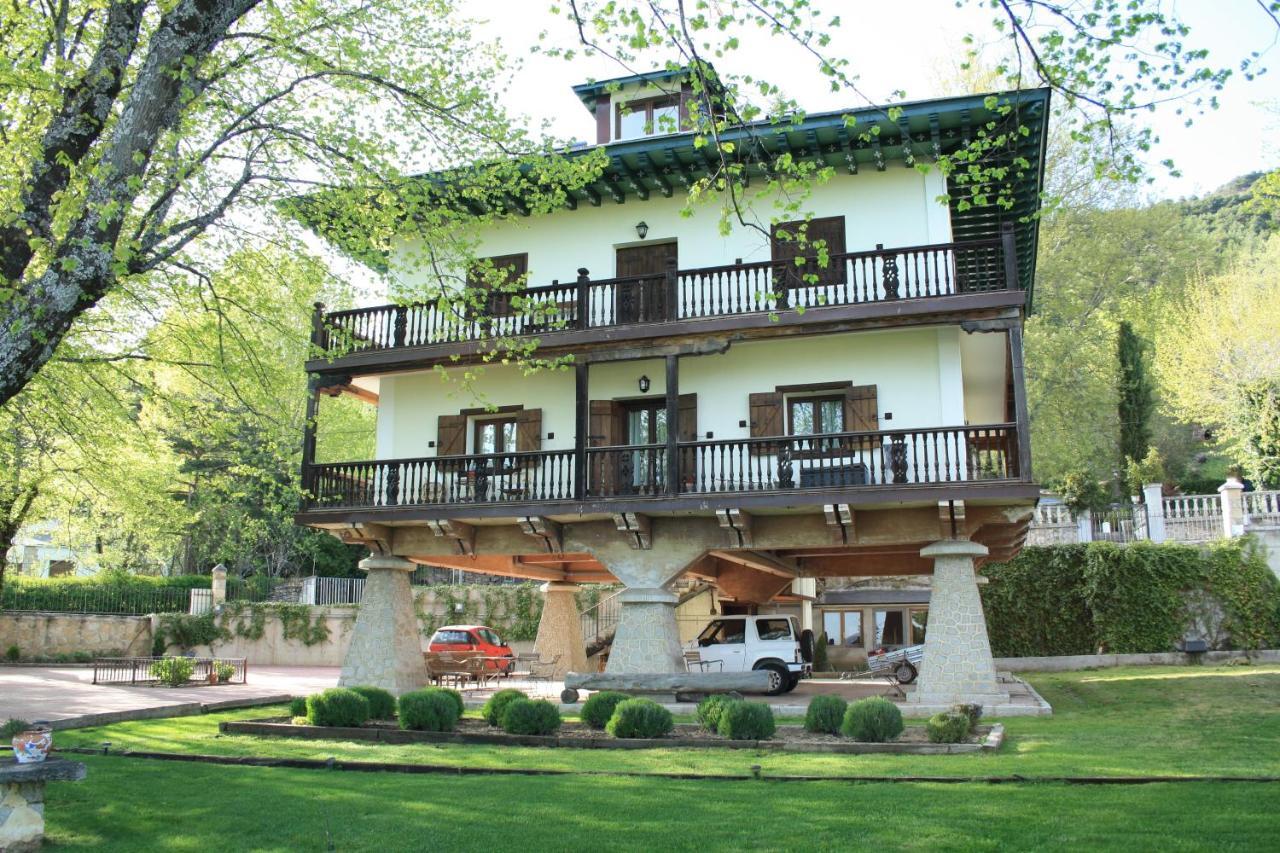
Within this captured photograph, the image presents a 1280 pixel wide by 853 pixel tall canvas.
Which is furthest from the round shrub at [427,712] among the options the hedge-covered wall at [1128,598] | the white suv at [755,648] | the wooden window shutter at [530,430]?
the hedge-covered wall at [1128,598]

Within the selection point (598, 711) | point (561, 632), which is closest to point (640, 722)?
point (598, 711)

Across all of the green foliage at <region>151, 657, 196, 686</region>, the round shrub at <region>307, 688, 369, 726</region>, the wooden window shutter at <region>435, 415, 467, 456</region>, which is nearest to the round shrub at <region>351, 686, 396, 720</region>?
the round shrub at <region>307, 688, 369, 726</region>

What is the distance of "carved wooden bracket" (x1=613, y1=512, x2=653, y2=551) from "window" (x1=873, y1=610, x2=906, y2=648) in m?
16.1

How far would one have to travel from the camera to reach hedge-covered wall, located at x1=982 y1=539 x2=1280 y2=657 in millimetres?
27016

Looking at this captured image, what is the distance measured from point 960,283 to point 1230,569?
45.6ft

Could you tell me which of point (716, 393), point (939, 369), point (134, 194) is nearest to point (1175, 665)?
point (939, 369)

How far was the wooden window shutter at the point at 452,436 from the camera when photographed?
21734 millimetres

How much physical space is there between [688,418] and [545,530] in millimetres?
3499

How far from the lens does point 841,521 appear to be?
17844 mm

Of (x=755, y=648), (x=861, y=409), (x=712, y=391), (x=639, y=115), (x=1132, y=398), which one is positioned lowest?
(x=755, y=648)

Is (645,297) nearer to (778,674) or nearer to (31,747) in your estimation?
(778,674)

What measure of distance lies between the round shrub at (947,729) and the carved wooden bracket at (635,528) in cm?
744

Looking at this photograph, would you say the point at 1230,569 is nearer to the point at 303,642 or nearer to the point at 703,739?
the point at 703,739

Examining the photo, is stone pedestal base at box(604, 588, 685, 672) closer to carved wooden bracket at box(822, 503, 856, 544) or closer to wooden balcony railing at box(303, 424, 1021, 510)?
wooden balcony railing at box(303, 424, 1021, 510)
